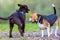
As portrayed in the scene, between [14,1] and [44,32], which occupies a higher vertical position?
[14,1]

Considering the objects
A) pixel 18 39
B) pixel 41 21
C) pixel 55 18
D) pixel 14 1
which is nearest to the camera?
pixel 18 39

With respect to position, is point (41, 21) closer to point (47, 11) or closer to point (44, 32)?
point (44, 32)

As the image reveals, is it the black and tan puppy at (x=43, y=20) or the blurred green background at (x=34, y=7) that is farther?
the blurred green background at (x=34, y=7)

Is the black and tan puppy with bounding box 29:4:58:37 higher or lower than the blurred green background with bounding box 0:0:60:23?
lower

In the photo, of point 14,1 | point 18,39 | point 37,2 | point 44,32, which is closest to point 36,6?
point 37,2

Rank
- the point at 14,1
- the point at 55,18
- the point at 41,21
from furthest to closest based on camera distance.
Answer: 1. the point at 14,1
2. the point at 55,18
3. the point at 41,21

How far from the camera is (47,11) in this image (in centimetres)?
2550

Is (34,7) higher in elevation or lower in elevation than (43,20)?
higher

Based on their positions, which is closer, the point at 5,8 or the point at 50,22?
the point at 50,22

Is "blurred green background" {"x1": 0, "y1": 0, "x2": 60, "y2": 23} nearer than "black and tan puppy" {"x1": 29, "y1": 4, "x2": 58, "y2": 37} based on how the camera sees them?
No

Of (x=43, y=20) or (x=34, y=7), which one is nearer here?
(x=43, y=20)

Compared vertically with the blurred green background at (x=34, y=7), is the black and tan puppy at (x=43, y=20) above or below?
below

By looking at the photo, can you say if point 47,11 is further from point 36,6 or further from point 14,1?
point 14,1

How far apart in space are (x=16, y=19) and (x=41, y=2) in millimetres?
13042
